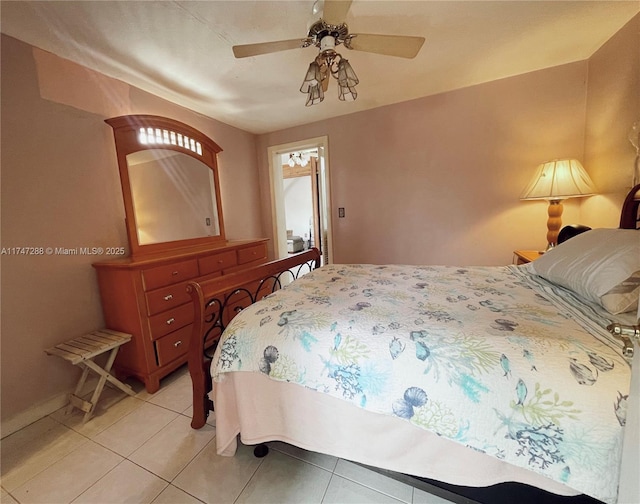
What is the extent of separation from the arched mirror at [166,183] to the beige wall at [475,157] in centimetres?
122

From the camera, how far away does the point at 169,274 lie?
1.89 meters

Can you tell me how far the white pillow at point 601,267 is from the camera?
3.09 ft

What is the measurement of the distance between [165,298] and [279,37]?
1942mm

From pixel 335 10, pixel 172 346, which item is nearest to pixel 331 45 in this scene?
pixel 335 10

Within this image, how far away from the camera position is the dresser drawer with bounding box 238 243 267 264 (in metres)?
2.55

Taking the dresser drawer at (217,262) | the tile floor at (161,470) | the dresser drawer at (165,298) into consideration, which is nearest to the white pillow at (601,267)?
the tile floor at (161,470)

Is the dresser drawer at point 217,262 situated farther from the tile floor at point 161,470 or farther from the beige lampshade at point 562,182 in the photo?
the beige lampshade at point 562,182

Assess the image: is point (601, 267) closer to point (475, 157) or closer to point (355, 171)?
point (475, 157)

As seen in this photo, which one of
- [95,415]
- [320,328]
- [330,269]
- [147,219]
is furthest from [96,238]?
[320,328]

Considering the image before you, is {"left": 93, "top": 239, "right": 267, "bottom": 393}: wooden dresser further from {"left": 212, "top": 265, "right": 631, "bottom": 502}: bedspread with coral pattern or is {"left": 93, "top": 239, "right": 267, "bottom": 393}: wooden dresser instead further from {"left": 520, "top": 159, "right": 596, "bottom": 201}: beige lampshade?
{"left": 520, "top": 159, "right": 596, "bottom": 201}: beige lampshade

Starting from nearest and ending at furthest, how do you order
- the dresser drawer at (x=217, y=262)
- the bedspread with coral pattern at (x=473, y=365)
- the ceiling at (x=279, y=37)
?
the bedspread with coral pattern at (x=473, y=365) < the ceiling at (x=279, y=37) < the dresser drawer at (x=217, y=262)

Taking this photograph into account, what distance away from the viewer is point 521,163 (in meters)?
2.33

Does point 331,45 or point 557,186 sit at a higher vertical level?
point 331,45

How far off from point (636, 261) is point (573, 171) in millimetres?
1333
